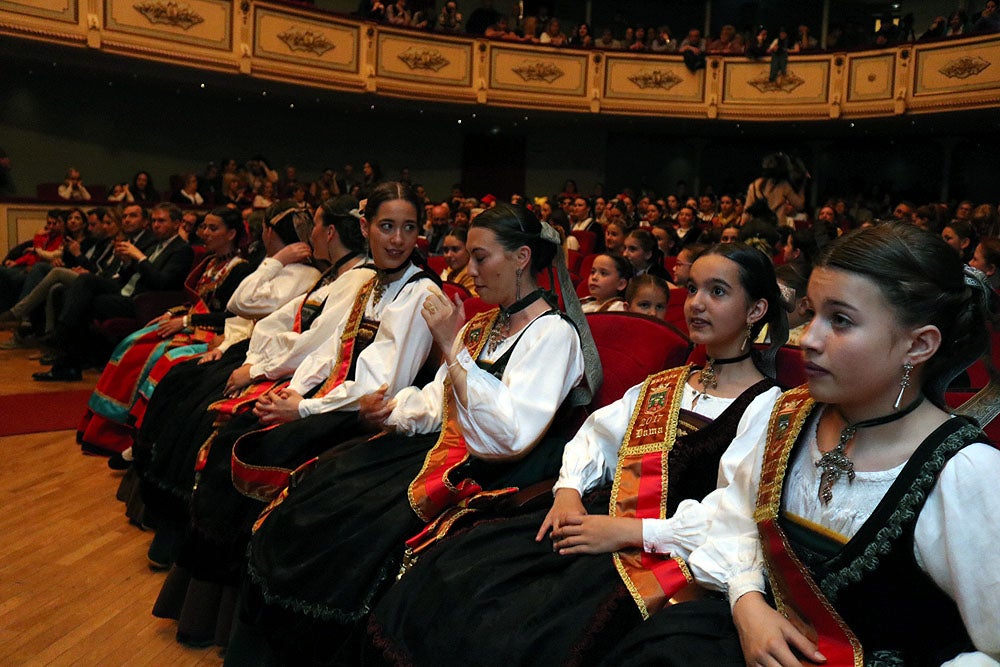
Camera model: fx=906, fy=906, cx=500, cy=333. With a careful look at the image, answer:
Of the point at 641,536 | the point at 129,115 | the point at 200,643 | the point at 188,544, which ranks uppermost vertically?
the point at 129,115

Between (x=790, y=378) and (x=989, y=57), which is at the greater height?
(x=989, y=57)

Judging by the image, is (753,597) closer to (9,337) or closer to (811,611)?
(811,611)

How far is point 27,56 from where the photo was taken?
10.1 metres

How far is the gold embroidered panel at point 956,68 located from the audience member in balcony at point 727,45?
7.84 feet

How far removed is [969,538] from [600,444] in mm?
921

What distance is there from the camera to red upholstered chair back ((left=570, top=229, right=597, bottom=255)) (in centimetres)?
787

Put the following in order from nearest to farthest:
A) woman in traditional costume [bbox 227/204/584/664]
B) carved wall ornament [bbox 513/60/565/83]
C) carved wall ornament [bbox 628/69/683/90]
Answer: woman in traditional costume [bbox 227/204/584/664] → carved wall ornament [bbox 513/60/565/83] → carved wall ornament [bbox 628/69/683/90]

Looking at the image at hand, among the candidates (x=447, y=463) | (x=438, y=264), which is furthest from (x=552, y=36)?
(x=447, y=463)

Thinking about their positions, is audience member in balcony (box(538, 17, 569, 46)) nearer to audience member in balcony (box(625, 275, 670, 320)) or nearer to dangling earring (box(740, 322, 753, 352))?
audience member in balcony (box(625, 275, 670, 320))

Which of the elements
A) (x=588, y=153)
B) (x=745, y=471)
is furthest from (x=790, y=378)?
(x=588, y=153)

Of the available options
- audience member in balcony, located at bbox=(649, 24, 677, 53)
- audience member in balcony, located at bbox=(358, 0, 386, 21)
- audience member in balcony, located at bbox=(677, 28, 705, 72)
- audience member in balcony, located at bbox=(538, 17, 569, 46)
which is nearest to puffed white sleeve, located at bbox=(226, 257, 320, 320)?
audience member in balcony, located at bbox=(358, 0, 386, 21)

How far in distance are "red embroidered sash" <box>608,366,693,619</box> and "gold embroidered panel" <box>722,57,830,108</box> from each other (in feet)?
37.7

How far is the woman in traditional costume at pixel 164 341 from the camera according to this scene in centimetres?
424

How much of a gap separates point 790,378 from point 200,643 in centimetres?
186
